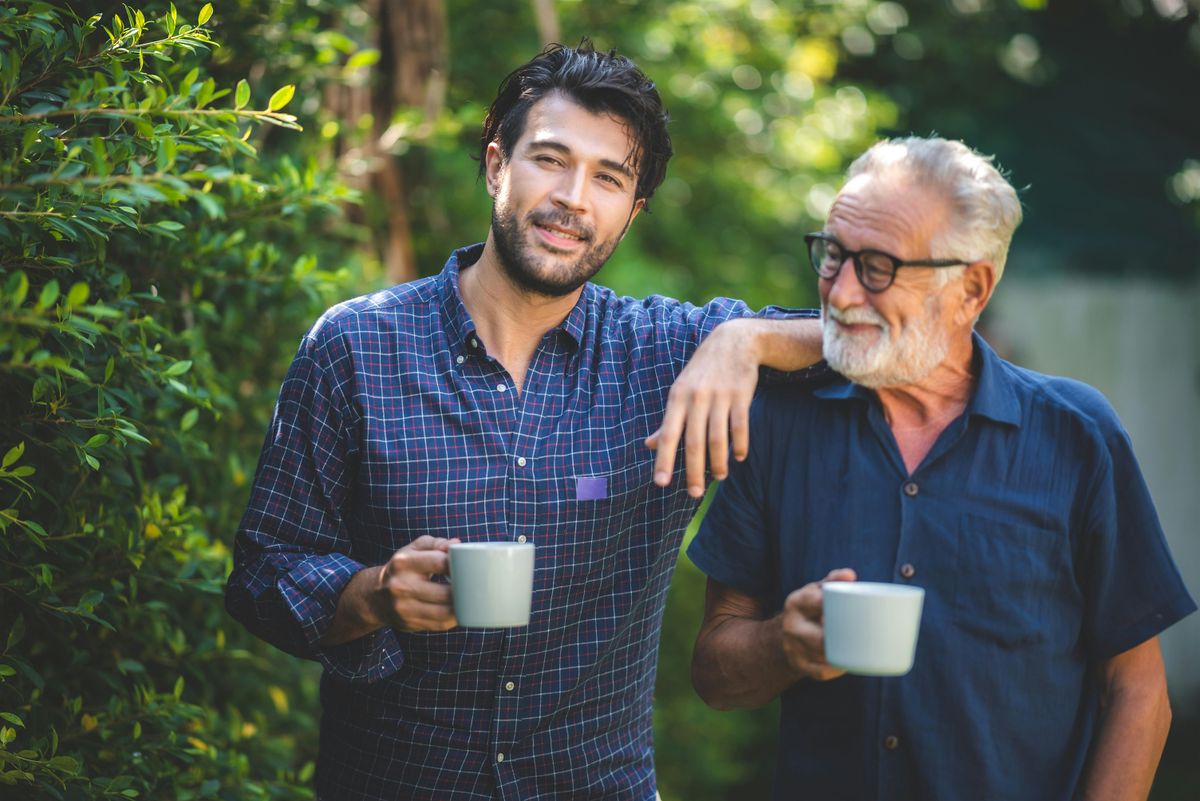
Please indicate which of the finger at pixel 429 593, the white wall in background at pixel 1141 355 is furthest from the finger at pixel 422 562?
the white wall in background at pixel 1141 355

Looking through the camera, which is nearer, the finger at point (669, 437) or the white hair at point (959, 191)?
the finger at point (669, 437)

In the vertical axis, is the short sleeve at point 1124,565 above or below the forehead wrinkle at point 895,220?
below

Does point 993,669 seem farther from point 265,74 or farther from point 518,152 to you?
point 265,74

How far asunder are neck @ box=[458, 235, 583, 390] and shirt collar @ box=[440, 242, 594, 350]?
Answer: 0.02 metres

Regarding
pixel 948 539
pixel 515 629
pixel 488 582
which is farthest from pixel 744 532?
pixel 488 582

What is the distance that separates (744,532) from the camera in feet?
7.10

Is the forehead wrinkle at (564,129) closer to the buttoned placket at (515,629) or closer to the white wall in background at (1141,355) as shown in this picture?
the buttoned placket at (515,629)

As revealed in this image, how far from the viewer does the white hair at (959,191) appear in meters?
2.06

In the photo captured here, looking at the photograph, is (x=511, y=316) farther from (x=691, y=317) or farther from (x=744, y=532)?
(x=744, y=532)

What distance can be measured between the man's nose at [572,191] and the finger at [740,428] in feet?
1.78

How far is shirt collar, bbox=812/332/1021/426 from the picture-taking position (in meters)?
2.07

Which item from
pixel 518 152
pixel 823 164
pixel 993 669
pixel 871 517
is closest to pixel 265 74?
pixel 518 152

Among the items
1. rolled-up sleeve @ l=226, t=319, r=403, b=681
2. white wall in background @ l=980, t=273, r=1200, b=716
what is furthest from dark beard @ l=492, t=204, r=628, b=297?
white wall in background @ l=980, t=273, r=1200, b=716

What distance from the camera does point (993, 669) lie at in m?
1.98
